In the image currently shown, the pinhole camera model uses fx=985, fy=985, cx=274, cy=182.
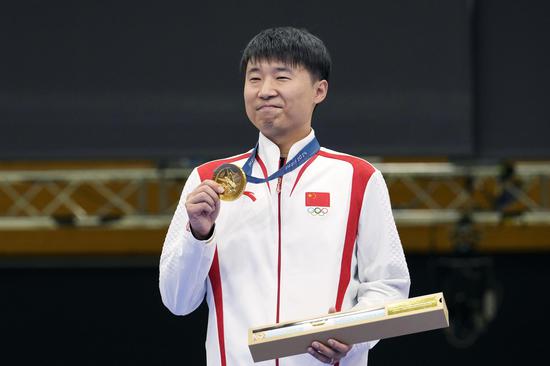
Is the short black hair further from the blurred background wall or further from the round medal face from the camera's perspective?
the blurred background wall

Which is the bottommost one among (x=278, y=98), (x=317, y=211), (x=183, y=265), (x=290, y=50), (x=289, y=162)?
(x=183, y=265)

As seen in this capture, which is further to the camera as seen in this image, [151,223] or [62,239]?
[62,239]

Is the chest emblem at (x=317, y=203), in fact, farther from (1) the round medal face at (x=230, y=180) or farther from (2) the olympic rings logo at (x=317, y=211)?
(1) the round medal face at (x=230, y=180)

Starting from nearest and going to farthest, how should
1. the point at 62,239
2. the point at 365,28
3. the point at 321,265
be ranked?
the point at 321,265 → the point at 365,28 → the point at 62,239

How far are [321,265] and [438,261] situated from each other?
4.11 m

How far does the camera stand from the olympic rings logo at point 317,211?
92.7 inches

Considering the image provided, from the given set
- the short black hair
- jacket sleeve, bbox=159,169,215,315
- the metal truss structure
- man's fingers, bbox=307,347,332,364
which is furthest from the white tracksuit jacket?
the metal truss structure

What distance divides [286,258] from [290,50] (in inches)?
20.1

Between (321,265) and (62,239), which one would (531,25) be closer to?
(321,265)

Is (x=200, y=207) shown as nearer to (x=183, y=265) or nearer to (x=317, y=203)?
(x=183, y=265)

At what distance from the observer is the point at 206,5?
386cm

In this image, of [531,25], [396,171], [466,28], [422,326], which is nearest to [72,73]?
[466,28]

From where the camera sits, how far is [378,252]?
2357 millimetres

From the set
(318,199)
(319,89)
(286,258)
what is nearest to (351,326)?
(286,258)
